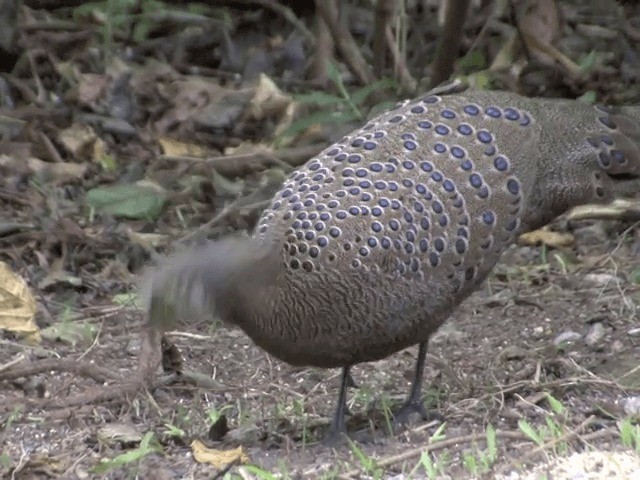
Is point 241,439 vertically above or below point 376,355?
below

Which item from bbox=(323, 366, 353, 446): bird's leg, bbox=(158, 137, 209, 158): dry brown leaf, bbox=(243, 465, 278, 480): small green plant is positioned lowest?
bbox=(158, 137, 209, 158): dry brown leaf

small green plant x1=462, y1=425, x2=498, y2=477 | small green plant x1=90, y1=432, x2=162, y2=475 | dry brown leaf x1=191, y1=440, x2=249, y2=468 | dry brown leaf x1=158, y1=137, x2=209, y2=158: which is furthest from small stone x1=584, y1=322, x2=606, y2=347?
dry brown leaf x1=158, y1=137, x2=209, y2=158

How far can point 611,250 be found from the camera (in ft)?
19.6

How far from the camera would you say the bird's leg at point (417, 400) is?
13.8 feet

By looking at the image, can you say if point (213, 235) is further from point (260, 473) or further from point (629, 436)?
point (629, 436)

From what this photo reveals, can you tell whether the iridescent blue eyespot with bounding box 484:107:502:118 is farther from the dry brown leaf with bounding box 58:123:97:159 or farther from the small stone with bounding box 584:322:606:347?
the dry brown leaf with bounding box 58:123:97:159

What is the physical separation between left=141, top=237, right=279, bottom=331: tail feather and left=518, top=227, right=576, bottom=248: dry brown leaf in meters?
2.56

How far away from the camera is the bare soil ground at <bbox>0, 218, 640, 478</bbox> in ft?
12.7

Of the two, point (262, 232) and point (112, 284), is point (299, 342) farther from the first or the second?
point (112, 284)

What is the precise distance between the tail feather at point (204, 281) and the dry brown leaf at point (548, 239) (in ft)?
8.39

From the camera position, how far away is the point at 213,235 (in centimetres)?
605

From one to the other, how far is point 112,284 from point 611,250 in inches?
81.4

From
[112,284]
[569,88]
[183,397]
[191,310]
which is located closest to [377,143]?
[191,310]

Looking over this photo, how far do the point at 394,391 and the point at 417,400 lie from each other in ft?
1.33
